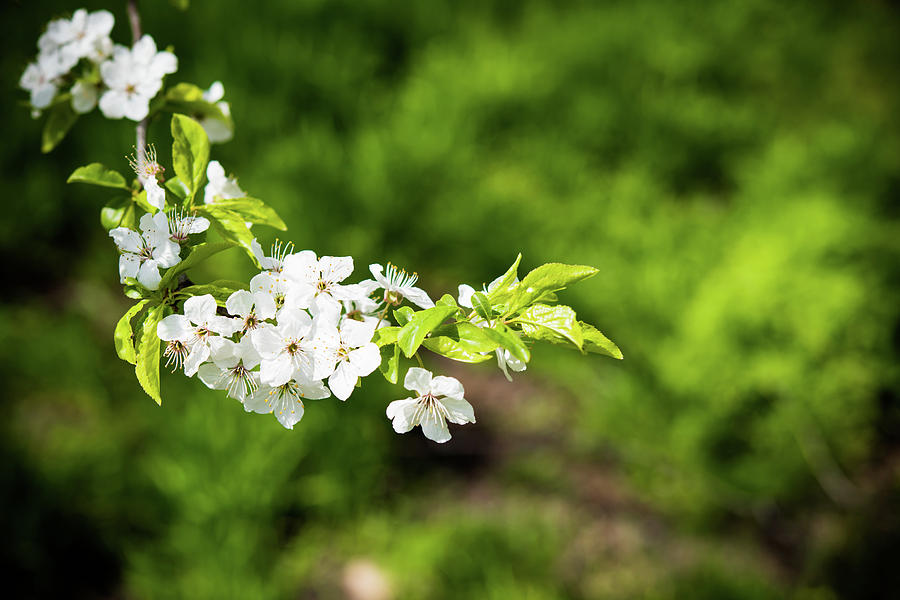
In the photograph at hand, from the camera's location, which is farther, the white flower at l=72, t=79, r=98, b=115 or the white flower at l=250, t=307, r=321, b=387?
the white flower at l=72, t=79, r=98, b=115

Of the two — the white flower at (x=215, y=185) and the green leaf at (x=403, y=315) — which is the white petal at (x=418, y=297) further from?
the white flower at (x=215, y=185)

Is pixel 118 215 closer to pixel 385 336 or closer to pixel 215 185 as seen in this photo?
pixel 215 185

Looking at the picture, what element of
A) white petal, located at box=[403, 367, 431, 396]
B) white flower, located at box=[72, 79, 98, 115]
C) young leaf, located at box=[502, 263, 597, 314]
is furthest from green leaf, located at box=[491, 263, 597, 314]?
white flower, located at box=[72, 79, 98, 115]

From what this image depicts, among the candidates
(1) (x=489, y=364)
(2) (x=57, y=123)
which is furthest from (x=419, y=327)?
(1) (x=489, y=364)

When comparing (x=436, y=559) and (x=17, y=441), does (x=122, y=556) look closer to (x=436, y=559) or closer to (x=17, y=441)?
(x=17, y=441)

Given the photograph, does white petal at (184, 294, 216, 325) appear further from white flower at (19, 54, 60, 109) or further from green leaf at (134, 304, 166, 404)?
white flower at (19, 54, 60, 109)

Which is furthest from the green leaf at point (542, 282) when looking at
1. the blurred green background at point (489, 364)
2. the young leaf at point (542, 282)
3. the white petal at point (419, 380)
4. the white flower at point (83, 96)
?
the blurred green background at point (489, 364)
